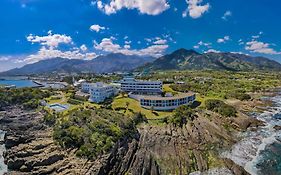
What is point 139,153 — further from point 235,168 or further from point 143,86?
point 143,86

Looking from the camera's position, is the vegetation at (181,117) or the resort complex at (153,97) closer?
the vegetation at (181,117)

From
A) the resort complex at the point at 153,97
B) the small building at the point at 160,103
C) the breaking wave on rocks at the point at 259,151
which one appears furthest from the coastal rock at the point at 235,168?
the resort complex at the point at 153,97

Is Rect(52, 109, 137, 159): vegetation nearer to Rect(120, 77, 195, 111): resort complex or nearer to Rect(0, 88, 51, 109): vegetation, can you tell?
Rect(120, 77, 195, 111): resort complex

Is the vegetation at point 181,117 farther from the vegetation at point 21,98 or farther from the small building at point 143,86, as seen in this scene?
the vegetation at point 21,98

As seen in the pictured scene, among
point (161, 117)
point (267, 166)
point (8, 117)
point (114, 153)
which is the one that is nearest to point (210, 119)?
point (161, 117)

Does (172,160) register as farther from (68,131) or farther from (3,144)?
(3,144)

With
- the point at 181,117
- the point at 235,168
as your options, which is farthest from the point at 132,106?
the point at 235,168
